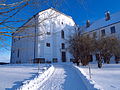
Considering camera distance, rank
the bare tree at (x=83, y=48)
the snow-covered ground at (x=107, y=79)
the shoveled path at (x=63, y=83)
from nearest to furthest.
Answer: the snow-covered ground at (x=107, y=79) < the shoveled path at (x=63, y=83) < the bare tree at (x=83, y=48)

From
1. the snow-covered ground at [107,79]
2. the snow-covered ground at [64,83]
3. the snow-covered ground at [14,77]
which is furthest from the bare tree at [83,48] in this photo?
the snow-covered ground at [64,83]

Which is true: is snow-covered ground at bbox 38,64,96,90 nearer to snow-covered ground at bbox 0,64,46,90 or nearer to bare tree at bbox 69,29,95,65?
snow-covered ground at bbox 0,64,46,90

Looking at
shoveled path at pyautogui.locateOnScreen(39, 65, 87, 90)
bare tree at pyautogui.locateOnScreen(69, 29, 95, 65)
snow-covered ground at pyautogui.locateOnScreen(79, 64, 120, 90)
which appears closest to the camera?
snow-covered ground at pyautogui.locateOnScreen(79, 64, 120, 90)

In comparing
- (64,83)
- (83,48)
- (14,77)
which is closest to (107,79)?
(64,83)

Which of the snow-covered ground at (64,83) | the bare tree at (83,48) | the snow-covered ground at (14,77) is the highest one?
the bare tree at (83,48)

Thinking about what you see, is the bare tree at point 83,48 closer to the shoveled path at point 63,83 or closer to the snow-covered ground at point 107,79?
the snow-covered ground at point 107,79

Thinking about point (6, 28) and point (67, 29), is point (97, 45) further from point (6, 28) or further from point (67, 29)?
point (67, 29)

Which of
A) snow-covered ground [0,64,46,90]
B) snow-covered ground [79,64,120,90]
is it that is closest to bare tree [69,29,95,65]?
snow-covered ground [79,64,120,90]

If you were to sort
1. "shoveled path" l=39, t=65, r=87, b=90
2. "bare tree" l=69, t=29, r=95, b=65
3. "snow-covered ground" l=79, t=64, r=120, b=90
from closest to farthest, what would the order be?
"snow-covered ground" l=79, t=64, r=120, b=90, "shoveled path" l=39, t=65, r=87, b=90, "bare tree" l=69, t=29, r=95, b=65

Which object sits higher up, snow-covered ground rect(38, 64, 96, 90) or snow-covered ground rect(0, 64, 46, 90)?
snow-covered ground rect(0, 64, 46, 90)

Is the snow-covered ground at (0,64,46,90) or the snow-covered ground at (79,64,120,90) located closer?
the snow-covered ground at (79,64,120,90)

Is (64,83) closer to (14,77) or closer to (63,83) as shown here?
(63,83)

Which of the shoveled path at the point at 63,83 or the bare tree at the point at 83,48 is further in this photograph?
the bare tree at the point at 83,48

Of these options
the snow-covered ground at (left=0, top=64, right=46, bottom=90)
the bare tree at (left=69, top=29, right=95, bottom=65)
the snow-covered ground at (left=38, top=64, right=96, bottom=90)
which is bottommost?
the snow-covered ground at (left=38, top=64, right=96, bottom=90)
